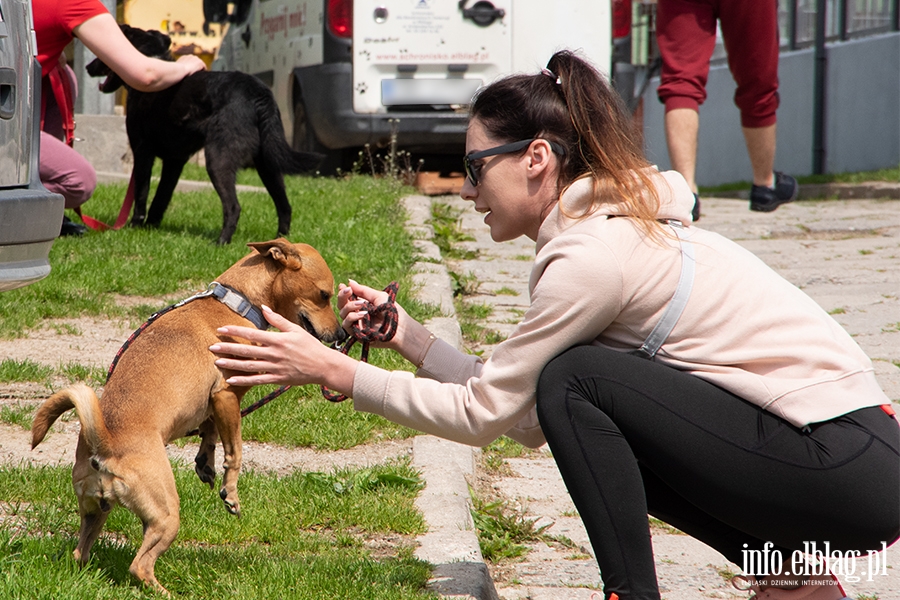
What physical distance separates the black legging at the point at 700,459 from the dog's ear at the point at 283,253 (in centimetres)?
143

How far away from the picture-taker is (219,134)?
21.4ft

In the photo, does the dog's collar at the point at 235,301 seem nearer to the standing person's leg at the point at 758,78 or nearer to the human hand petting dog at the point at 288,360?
the human hand petting dog at the point at 288,360

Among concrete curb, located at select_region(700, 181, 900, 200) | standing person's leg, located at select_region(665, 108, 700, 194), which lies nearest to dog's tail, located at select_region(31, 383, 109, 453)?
standing person's leg, located at select_region(665, 108, 700, 194)

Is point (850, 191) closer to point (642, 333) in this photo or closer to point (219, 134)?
point (219, 134)

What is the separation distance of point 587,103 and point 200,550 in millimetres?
1547

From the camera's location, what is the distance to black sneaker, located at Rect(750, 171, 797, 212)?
5.88 meters

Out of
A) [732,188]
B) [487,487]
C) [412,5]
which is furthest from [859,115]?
[487,487]

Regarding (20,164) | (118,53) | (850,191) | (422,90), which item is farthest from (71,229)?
(850,191)

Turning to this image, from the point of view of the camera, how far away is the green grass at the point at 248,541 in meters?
2.39

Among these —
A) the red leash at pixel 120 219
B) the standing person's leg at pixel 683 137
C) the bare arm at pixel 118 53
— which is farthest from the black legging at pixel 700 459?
the red leash at pixel 120 219

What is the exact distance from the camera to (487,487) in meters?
3.43

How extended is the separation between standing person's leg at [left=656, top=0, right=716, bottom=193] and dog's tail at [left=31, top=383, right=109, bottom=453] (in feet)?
12.3

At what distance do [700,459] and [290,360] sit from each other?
0.96m

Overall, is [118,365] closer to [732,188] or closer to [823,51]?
[732,188]
